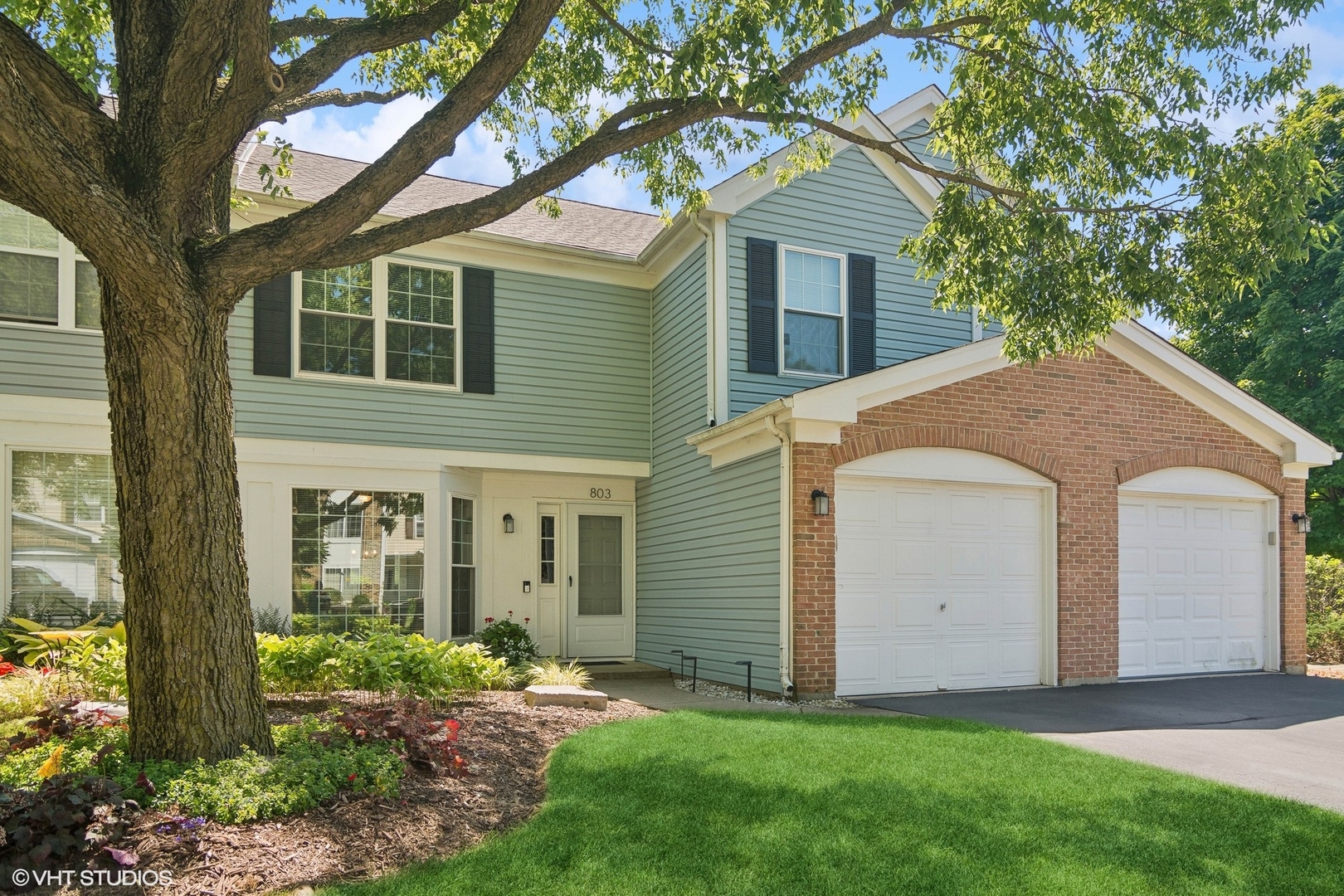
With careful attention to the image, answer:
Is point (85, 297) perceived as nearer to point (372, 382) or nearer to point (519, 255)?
point (372, 382)

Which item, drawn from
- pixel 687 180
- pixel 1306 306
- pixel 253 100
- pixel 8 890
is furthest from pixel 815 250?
pixel 1306 306

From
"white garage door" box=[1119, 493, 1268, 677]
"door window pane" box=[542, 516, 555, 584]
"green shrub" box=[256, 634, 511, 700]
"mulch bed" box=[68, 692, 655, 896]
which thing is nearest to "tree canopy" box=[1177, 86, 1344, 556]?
"white garage door" box=[1119, 493, 1268, 677]

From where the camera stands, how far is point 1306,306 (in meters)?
19.9

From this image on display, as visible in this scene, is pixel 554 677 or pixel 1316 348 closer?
pixel 554 677

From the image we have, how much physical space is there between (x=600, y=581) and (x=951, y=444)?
561 cm

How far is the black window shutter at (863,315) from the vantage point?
38.8 feet

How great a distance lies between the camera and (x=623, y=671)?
12086mm

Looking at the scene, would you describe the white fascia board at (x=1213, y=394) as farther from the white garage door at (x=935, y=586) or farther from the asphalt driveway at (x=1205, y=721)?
the asphalt driveway at (x=1205, y=721)

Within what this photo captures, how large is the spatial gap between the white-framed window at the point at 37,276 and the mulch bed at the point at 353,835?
7592 mm

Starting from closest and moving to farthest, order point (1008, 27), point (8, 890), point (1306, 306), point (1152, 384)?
1. point (8, 890)
2. point (1008, 27)
3. point (1152, 384)
4. point (1306, 306)

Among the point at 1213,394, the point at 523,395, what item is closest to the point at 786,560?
the point at 523,395

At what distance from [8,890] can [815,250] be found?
10187 mm

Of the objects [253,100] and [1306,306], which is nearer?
[253,100]

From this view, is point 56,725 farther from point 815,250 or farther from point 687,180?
point 815,250
